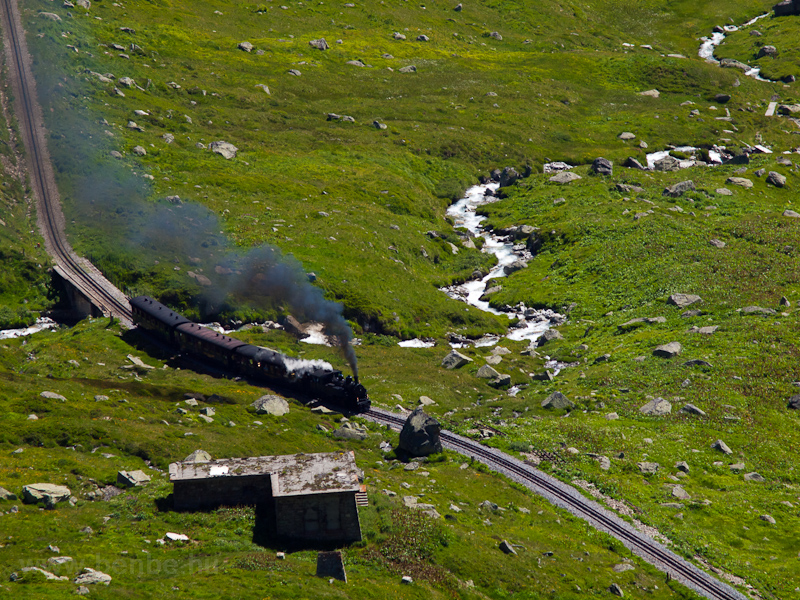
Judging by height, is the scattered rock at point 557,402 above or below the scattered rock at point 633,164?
below

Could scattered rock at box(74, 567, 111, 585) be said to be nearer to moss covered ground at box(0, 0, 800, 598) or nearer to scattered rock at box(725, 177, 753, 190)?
moss covered ground at box(0, 0, 800, 598)

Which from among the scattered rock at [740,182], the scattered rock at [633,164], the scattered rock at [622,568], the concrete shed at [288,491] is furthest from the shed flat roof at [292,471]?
the scattered rock at [633,164]

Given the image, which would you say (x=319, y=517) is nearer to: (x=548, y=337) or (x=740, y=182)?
(x=548, y=337)

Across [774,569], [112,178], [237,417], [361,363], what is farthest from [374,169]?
[774,569]

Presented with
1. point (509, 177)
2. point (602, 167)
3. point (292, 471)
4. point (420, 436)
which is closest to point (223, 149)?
point (509, 177)

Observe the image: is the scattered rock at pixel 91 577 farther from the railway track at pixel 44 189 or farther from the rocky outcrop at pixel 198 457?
the railway track at pixel 44 189

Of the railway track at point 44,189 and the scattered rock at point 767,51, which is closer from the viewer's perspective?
the railway track at point 44,189

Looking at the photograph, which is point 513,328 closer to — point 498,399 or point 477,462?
point 498,399
